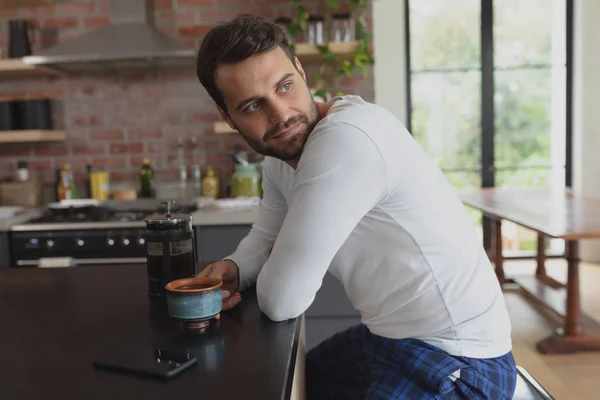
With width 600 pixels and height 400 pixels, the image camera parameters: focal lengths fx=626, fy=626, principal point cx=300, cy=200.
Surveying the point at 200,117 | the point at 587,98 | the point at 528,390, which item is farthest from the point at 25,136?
the point at 587,98

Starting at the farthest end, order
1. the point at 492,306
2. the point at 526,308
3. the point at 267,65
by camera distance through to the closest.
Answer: the point at 526,308 → the point at 492,306 → the point at 267,65

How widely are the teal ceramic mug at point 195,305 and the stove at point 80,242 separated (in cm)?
191

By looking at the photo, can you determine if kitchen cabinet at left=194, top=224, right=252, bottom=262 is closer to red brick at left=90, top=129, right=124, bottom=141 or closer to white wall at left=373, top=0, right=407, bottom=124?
red brick at left=90, top=129, right=124, bottom=141

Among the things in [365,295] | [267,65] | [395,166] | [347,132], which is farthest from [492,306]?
[267,65]

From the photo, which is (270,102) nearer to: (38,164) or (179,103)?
(179,103)

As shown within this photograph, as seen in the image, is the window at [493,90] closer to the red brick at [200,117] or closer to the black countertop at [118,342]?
the red brick at [200,117]

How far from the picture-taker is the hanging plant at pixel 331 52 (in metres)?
3.38

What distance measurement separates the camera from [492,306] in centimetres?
139

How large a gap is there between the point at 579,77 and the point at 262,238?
4.63 meters

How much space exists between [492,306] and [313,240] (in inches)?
18.8

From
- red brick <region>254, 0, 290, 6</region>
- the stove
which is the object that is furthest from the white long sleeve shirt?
red brick <region>254, 0, 290, 6</region>

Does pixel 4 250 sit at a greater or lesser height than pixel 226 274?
lesser

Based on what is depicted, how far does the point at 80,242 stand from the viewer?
305cm

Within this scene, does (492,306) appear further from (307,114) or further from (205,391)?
(205,391)
